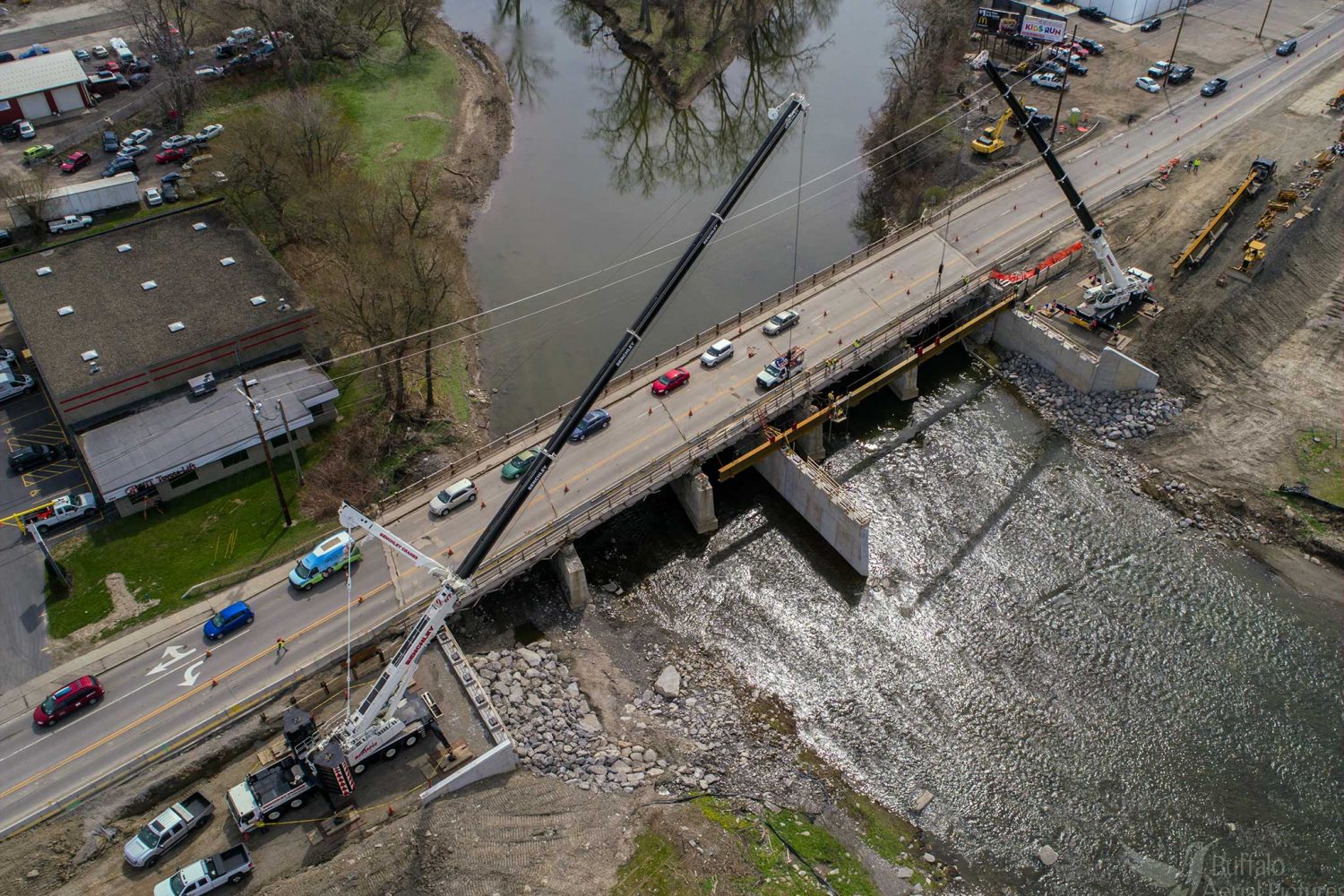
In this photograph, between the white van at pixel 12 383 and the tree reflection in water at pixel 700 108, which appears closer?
the white van at pixel 12 383

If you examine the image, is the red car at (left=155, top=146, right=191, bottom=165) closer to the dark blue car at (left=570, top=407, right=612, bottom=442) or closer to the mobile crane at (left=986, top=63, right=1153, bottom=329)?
the dark blue car at (left=570, top=407, right=612, bottom=442)

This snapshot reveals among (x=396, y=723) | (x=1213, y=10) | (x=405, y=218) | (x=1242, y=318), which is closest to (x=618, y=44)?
(x=405, y=218)

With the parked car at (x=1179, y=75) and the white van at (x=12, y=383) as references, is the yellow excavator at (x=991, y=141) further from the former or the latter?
the white van at (x=12, y=383)

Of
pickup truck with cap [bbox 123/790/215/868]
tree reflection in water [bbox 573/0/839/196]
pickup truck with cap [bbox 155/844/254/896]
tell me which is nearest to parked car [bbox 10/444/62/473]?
pickup truck with cap [bbox 123/790/215/868]

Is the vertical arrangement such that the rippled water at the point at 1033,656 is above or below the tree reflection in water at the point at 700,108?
below

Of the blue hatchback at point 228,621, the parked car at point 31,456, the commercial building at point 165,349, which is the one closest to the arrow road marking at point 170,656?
the blue hatchback at point 228,621

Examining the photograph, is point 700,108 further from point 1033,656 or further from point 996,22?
point 1033,656

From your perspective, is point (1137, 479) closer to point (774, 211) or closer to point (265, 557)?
point (774, 211)
